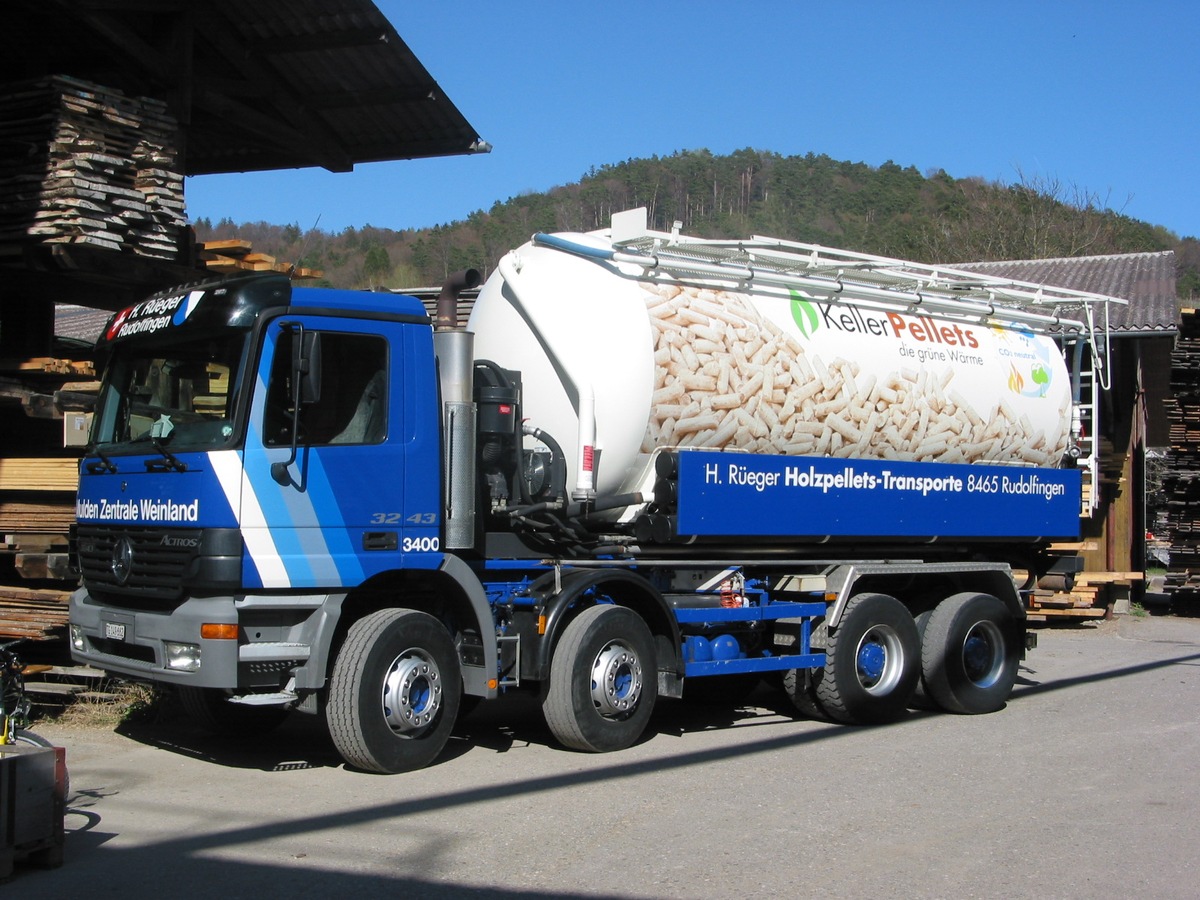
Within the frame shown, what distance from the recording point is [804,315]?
9969mm

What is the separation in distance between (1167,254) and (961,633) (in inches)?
724

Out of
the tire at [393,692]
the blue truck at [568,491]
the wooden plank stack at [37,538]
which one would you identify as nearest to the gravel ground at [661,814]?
the tire at [393,692]

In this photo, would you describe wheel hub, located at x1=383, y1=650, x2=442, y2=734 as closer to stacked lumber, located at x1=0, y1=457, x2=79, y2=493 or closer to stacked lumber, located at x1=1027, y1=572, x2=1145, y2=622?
stacked lumber, located at x1=0, y1=457, x2=79, y2=493

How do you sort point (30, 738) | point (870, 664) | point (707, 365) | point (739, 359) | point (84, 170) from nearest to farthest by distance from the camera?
point (30, 738) → point (707, 365) → point (739, 359) → point (84, 170) → point (870, 664)

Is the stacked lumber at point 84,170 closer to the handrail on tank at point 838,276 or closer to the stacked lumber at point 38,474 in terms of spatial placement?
the stacked lumber at point 38,474

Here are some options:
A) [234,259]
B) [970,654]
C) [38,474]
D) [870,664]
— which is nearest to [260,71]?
[234,259]

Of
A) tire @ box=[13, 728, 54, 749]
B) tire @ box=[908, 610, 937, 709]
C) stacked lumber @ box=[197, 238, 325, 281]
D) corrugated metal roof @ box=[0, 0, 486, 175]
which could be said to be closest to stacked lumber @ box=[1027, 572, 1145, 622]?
tire @ box=[908, 610, 937, 709]

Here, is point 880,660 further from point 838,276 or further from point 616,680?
point 838,276

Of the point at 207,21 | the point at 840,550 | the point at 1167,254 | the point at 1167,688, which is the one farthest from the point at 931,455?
the point at 1167,254

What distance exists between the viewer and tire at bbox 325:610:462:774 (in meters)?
7.65

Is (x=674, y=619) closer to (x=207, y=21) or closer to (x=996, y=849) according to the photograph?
(x=996, y=849)

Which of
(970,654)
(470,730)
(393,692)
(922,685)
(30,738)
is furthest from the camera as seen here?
(970,654)

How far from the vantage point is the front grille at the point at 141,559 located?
24.3ft

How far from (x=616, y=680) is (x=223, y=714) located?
289 cm
